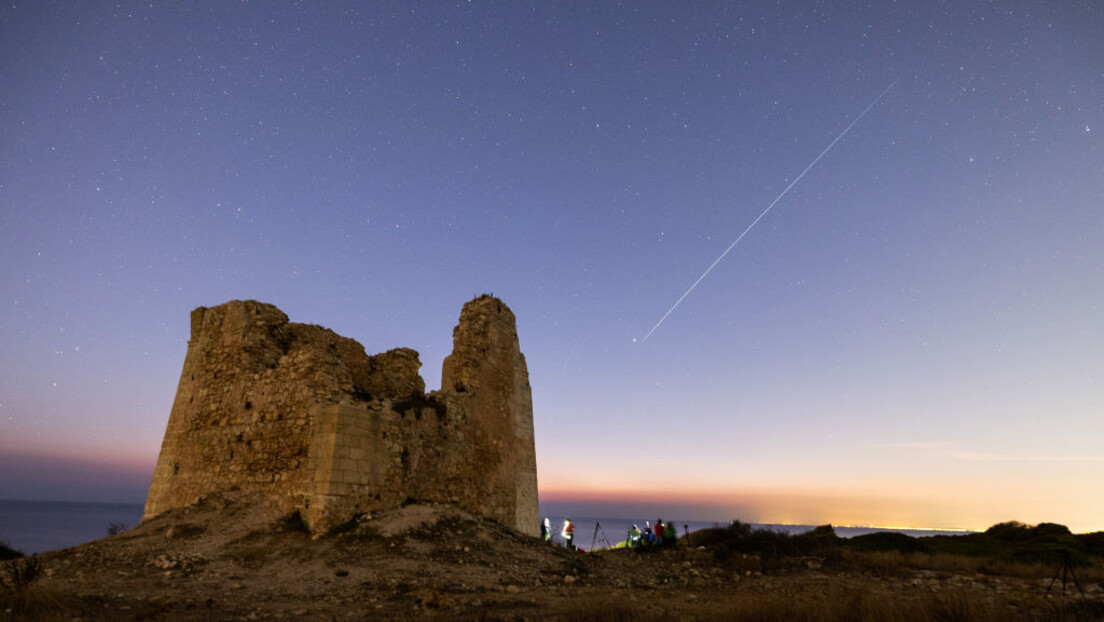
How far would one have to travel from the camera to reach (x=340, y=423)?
→ 1085cm

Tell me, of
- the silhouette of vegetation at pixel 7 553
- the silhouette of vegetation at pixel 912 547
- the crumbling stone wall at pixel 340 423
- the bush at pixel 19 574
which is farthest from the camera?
the silhouette of vegetation at pixel 912 547

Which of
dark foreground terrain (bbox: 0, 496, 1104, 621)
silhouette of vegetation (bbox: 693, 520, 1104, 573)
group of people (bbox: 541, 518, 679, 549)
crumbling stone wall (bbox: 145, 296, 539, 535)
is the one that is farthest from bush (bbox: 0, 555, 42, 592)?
silhouette of vegetation (bbox: 693, 520, 1104, 573)

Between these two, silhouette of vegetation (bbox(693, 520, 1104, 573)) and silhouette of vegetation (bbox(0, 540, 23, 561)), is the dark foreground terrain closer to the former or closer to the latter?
silhouette of vegetation (bbox(693, 520, 1104, 573))

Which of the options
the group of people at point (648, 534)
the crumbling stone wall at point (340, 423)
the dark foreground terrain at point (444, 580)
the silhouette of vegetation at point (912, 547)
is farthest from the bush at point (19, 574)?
the silhouette of vegetation at point (912, 547)

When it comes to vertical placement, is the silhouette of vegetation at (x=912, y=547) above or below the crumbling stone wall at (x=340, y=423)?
below

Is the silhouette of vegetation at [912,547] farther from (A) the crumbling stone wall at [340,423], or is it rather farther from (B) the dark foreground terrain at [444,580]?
(A) the crumbling stone wall at [340,423]

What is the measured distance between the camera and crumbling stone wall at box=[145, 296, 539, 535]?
11.1 meters

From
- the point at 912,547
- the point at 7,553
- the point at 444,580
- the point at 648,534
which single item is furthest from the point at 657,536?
→ the point at 7,553

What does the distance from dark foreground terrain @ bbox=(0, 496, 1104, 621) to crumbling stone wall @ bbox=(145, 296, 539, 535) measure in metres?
0.77

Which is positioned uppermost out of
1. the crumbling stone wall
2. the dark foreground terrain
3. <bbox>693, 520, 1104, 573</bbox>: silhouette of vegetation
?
the crumbling stone wall

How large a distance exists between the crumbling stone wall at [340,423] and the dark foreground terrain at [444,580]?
0.77 m

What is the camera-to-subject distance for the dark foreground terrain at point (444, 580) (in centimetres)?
659

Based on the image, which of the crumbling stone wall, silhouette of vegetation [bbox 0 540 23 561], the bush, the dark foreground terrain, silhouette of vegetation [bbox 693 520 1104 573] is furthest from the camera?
silhouette of vegetation [bbox 693 520 1104 573]

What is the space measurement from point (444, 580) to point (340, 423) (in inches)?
155
